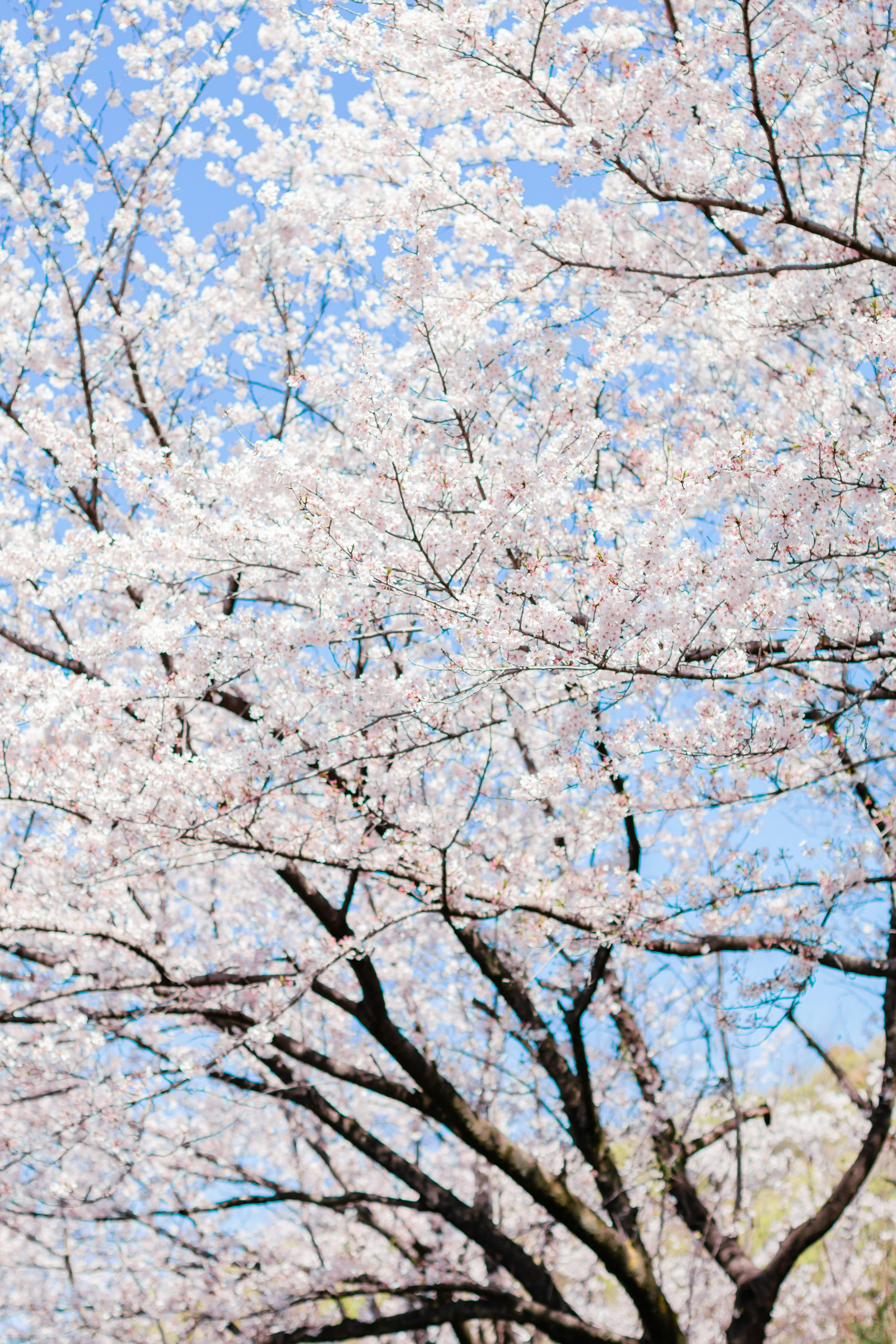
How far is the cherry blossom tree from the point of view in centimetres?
429

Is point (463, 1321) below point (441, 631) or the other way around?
below

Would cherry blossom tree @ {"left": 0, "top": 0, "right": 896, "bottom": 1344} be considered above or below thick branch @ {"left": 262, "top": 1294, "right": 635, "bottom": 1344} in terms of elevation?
above

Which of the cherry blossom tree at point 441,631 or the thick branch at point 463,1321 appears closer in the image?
the cherry blossom tree at point 441,631

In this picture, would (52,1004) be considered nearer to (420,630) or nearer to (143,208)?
(420,630)

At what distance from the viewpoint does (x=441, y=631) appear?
13.9 ft

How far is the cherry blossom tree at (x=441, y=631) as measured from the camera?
14.1 feet

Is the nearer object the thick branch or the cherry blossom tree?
the cherry blossom tree

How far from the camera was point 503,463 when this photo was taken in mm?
4551

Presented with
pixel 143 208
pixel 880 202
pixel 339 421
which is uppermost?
pixel 143 208

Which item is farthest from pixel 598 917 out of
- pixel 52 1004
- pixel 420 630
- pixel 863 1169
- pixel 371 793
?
pixel 52 1004

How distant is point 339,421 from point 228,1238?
6.51 m

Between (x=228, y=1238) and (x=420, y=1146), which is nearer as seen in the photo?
(x=228, y=1238)

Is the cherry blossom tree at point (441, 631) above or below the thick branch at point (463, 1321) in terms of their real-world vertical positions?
above

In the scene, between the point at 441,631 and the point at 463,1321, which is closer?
the point at 441,631
